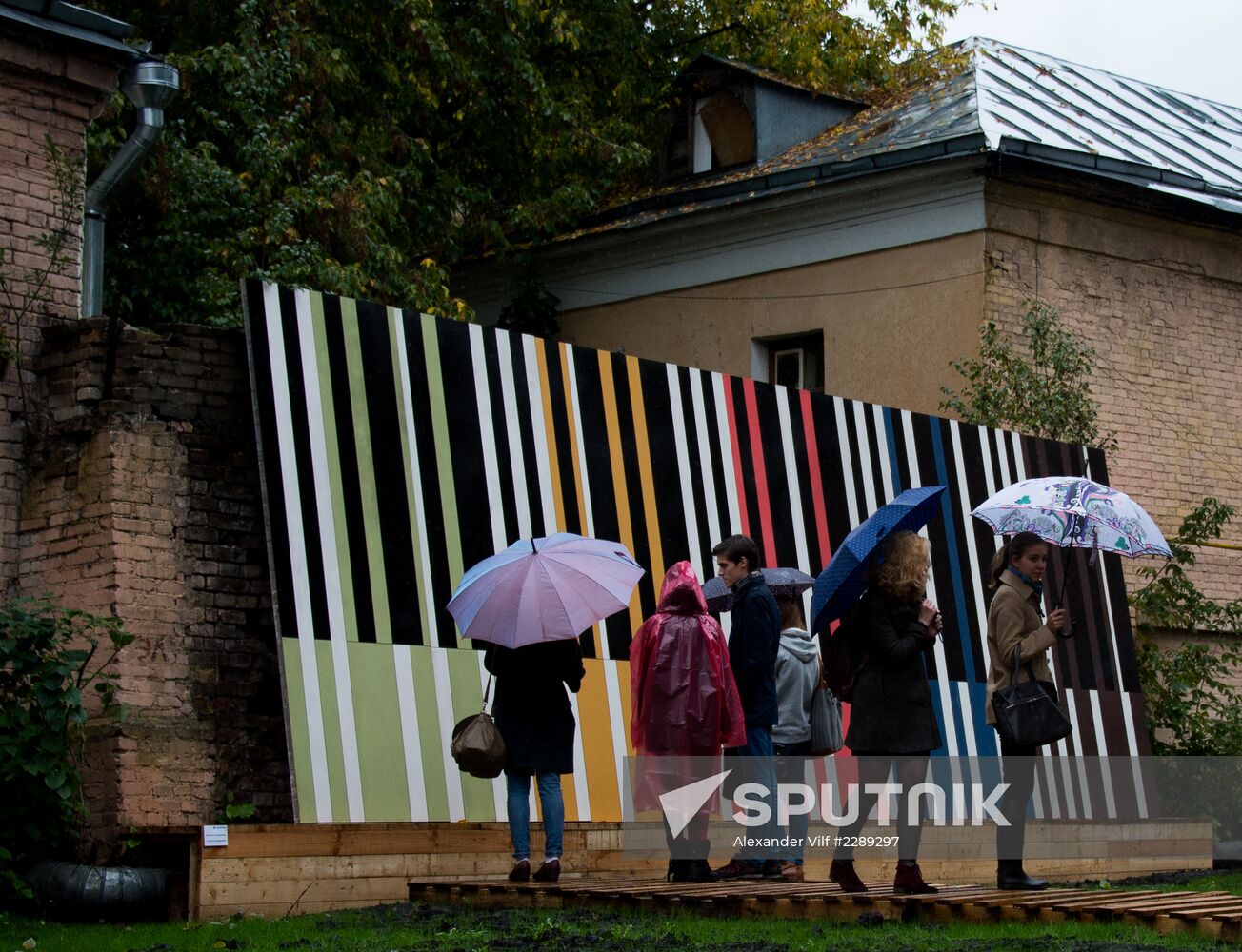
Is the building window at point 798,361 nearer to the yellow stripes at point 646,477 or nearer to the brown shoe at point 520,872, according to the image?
Answer: the yellow stripes at point 646,477

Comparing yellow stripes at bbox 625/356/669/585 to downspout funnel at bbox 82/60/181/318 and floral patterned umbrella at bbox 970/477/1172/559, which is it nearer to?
floral patterned umbrella at bbox 970/477/1172/559

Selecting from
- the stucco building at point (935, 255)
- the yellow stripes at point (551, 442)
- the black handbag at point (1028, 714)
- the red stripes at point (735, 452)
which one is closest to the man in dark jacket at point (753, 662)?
the black handbag at point (1028, 714)

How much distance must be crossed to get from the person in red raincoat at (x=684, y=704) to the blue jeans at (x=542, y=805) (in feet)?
1.38

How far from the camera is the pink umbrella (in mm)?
8664

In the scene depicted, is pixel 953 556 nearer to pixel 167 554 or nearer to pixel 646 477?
pixel 646 477

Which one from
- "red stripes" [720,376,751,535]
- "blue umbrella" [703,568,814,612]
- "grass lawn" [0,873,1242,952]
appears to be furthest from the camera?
"red stripes" [720,376,751,535]

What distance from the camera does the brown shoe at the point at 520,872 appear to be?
8875 mm

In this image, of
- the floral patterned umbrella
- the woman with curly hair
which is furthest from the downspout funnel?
the floral patterned umbrella

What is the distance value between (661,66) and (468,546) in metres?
13.6

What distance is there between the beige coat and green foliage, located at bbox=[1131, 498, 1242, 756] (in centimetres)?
756

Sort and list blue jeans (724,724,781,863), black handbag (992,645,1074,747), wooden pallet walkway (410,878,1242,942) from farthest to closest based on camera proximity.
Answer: blue jeans (724,724,781,863), black handbag (992,645,1074,747), wooden pallet walkway (410,878,1242,942)

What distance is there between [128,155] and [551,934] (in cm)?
677

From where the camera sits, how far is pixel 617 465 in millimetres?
11328

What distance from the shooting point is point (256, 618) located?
9656 millimetres
